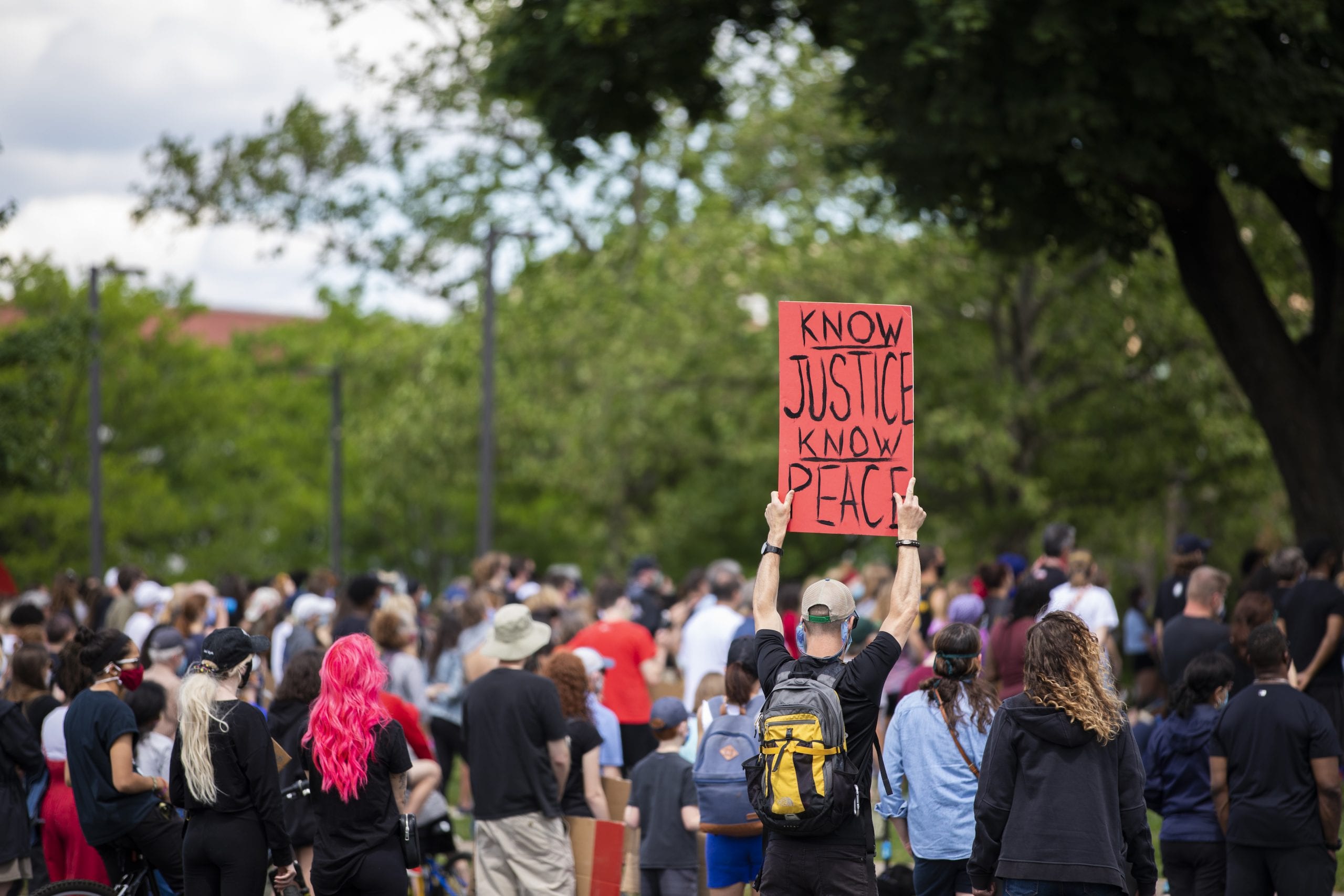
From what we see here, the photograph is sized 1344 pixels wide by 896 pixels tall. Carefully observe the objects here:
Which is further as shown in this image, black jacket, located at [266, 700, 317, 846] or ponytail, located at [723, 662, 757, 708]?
black jacket, located at [266, 700, 317, 846]

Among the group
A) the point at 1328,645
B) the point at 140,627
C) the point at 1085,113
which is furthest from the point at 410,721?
the point at 1085,113

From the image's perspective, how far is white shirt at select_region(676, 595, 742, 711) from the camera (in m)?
10.6

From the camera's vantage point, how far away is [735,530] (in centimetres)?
3278

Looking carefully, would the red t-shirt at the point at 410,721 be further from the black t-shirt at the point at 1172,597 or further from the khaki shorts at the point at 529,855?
the black t-shirt at the point at 1172,597

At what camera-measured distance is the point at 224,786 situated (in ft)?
19.8

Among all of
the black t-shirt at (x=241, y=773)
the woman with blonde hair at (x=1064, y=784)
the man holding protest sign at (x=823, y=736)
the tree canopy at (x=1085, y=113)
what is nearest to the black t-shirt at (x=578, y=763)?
the black t-shirt at (x=241, y=773)

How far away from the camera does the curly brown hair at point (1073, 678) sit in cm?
493

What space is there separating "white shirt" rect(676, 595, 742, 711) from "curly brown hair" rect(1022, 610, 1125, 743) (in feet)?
18.5

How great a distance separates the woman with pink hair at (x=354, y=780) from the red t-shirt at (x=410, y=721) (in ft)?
5.85

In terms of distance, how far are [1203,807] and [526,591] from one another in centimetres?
859

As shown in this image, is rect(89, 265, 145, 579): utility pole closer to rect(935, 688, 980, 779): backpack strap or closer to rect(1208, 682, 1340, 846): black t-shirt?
rect(935, 688, 980, 779): backpack strap

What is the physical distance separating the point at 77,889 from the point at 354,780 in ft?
6.51

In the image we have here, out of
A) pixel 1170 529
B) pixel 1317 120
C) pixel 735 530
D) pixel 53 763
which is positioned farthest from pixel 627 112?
pixel 1170 529

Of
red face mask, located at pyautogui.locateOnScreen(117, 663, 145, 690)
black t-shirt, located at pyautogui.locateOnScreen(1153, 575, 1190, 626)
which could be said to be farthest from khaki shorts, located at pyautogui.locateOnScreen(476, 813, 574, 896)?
black t-shirt, located at pyautogui.locateOnScreen(1153, 575, 1190, 626)
